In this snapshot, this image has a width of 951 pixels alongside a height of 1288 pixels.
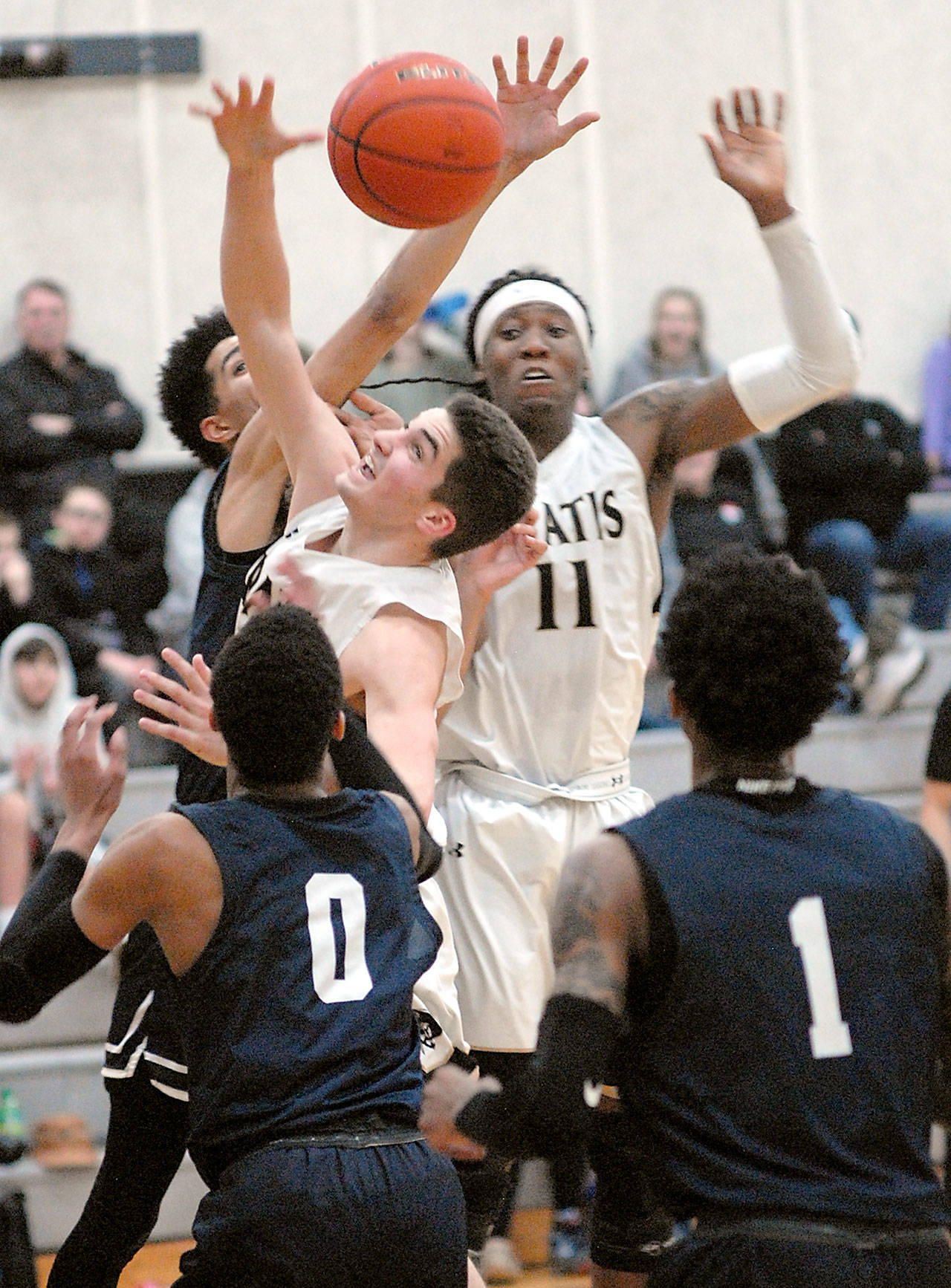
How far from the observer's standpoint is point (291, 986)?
2.85m

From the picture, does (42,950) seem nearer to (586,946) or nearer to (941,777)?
(586,946)

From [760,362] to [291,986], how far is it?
2.19m

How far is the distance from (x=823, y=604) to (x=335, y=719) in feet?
2.83

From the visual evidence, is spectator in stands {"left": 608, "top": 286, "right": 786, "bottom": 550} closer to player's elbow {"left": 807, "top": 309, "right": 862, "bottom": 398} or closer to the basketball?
player's elbow {"left": 807, "top": 309, "right": 862, "bottom": 398}

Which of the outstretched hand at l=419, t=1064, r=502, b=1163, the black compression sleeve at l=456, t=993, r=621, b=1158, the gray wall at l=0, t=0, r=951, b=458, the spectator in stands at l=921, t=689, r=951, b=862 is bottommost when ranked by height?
the spectator in stands at l=921, t=689, r=951, b=862

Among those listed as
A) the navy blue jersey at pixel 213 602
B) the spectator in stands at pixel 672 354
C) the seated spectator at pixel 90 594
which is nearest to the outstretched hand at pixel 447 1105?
the navy blue jersey at pixel 213 602

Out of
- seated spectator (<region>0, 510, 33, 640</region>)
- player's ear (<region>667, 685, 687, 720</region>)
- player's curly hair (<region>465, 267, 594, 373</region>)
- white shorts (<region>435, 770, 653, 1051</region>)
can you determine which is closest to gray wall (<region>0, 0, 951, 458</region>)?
seated spectator (<region>0, 510, 33, 640</region>)

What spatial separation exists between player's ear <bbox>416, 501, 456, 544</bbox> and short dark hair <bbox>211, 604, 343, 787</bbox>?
66 centimetres

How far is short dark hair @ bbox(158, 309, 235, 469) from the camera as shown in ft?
14.0

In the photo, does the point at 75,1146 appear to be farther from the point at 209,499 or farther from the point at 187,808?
the point at 187,808

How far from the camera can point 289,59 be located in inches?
424

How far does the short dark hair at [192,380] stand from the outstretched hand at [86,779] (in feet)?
4.01

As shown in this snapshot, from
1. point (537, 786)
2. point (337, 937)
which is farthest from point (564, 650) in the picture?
point (337, 937)

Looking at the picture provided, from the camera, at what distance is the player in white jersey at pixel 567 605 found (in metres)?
4.20
